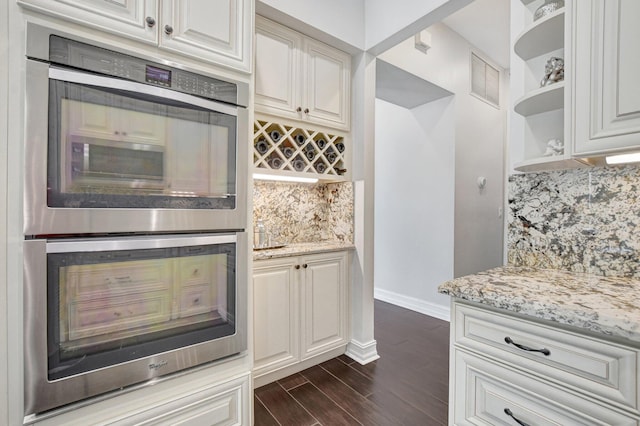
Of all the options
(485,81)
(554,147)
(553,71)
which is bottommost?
(554,147)

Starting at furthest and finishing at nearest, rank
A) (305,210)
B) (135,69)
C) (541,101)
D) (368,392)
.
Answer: (305,210) < (368,392) < (541,101) < (135,69)

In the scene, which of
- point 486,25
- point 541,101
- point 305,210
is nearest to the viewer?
point 541,101

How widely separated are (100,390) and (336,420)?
1209 mm

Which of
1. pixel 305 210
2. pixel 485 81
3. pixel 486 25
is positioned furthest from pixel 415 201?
pixel 486 25

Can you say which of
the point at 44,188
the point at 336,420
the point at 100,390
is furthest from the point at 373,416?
the point at 44,188

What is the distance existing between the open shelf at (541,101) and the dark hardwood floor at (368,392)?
5.76 feet

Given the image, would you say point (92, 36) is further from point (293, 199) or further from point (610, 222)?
point (610, 222)

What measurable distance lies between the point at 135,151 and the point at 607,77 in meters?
1.82

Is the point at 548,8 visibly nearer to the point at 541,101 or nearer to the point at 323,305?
the point at 541,101

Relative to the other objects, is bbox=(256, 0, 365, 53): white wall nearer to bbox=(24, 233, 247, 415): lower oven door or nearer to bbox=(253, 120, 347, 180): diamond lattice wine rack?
bbox=(253, 120, 347, 180): diamond lattice wine rack

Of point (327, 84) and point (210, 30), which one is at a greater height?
point (327, 84)

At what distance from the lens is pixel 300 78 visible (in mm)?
2170

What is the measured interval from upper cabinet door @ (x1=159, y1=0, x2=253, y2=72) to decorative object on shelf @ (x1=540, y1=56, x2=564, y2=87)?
4.71 ft

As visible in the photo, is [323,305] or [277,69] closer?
[277,69]
